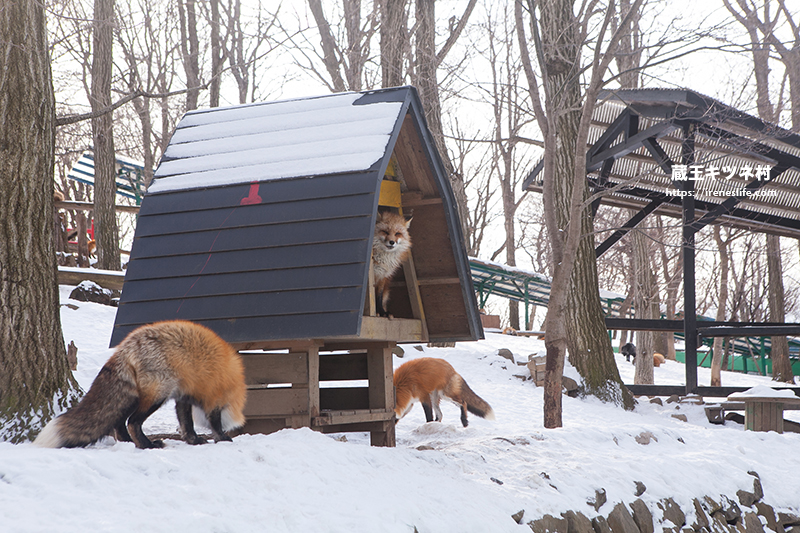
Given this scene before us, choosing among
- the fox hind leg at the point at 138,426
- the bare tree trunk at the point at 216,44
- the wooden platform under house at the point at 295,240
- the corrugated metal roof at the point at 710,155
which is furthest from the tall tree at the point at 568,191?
the bare tree trunk at the point at 216,44

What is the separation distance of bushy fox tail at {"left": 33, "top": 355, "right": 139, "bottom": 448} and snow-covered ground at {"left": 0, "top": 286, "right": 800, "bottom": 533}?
0.40 ft

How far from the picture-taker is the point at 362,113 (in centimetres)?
514

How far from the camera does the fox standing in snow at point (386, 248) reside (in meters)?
5.17

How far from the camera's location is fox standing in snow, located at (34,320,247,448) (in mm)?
3193

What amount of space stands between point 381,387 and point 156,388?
229 cm

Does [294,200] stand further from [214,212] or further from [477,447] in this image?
[477,447]

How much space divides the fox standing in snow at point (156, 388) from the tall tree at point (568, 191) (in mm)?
3389

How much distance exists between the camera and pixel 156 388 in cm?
344

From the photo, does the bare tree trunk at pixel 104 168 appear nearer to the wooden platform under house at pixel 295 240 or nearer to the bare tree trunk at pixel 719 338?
the wooden platform under house at pixel 295 240

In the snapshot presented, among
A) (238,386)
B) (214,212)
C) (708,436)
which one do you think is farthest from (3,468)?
(708,436)

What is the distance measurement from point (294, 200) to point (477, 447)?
251 cm

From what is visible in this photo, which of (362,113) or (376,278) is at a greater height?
(362,113)

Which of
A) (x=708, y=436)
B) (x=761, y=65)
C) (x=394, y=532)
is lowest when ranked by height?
(x=708, y=436)

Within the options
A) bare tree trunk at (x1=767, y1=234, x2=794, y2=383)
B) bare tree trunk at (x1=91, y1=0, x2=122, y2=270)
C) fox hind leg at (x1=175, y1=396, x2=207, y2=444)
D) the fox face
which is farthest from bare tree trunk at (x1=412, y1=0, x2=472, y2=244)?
bare tree trunk at (x1=767, y1=234, x2=794, y2=383)
